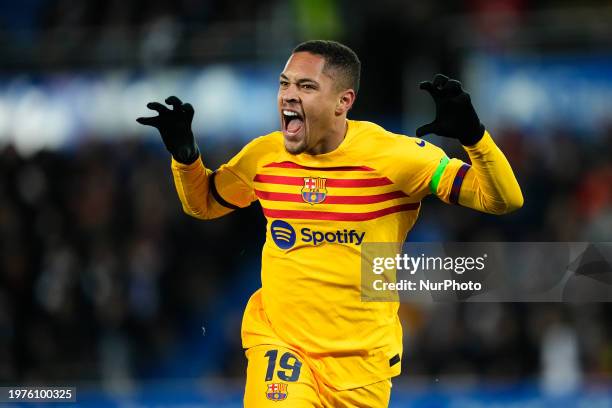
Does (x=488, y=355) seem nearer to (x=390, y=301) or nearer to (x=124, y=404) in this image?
(x=124, y=404)

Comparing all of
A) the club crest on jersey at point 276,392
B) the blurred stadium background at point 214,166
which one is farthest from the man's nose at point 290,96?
the blurred stadium background at point 214,166

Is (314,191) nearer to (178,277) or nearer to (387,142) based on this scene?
(387,142)

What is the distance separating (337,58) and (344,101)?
0.24 metres

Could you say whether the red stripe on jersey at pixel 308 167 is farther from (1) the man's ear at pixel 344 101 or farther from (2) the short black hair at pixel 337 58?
(2) the short black hair at pixel 337 58

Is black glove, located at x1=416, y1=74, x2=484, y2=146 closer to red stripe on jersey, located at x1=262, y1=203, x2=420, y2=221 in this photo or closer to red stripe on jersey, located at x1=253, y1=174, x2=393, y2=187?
red stripe on jersey, located at x1=253, y1=174, x2=393, y2=187

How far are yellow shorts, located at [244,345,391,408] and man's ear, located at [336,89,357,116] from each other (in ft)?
4.30

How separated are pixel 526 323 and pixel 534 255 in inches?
56.0

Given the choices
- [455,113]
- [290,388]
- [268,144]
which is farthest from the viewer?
[268,144]

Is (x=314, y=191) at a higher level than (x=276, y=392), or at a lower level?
higher

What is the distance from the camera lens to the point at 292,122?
A: 6.32 metres

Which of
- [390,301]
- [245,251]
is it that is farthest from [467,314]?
[390,301]

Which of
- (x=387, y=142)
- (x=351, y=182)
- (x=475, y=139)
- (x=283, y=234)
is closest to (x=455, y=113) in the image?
(x=475, y=139)

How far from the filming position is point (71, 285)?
502 inches

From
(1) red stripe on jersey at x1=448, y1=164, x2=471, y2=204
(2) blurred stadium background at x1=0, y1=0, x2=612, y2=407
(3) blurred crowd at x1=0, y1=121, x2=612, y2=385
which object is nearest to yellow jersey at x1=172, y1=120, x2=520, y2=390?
(1) red stripe on jersey at x1=448, y1=164, x2=471, y2=204
